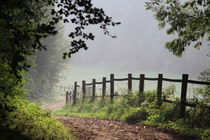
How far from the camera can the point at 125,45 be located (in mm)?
148250

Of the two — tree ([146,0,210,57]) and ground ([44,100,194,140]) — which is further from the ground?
tree ([146,0,210,57])

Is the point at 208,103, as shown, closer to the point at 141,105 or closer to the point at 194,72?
the point at 141,105

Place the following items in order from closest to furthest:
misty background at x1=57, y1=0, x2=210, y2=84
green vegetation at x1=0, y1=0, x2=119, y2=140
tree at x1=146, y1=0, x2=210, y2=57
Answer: green vegetation at x1=0, y1=0, x2=119, y2=140 → tree at x1=146, y1=0, x2=210, y2=57 → misty background at x1=57, y1=0, x2=210, y2=84

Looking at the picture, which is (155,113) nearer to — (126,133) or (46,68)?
(126,133)

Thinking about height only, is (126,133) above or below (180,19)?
below

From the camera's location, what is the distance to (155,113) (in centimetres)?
1053

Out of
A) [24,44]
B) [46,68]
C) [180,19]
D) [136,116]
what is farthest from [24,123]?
[46,68]

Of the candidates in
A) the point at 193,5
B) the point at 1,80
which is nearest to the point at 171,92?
the point at 193,5

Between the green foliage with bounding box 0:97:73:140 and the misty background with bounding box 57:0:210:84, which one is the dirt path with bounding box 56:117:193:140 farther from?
the misty background with bounding box 57:0:210:84

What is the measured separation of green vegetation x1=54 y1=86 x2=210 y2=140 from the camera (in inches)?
345

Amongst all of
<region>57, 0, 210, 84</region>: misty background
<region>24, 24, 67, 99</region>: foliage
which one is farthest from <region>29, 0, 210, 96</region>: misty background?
<region>24, 24, 67, 99</region>: foliage

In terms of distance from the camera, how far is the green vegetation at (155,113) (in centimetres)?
877

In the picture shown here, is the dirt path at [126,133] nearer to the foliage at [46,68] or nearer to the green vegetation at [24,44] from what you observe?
the green vegetation at [24,44]

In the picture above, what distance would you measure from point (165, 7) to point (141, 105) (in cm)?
469
